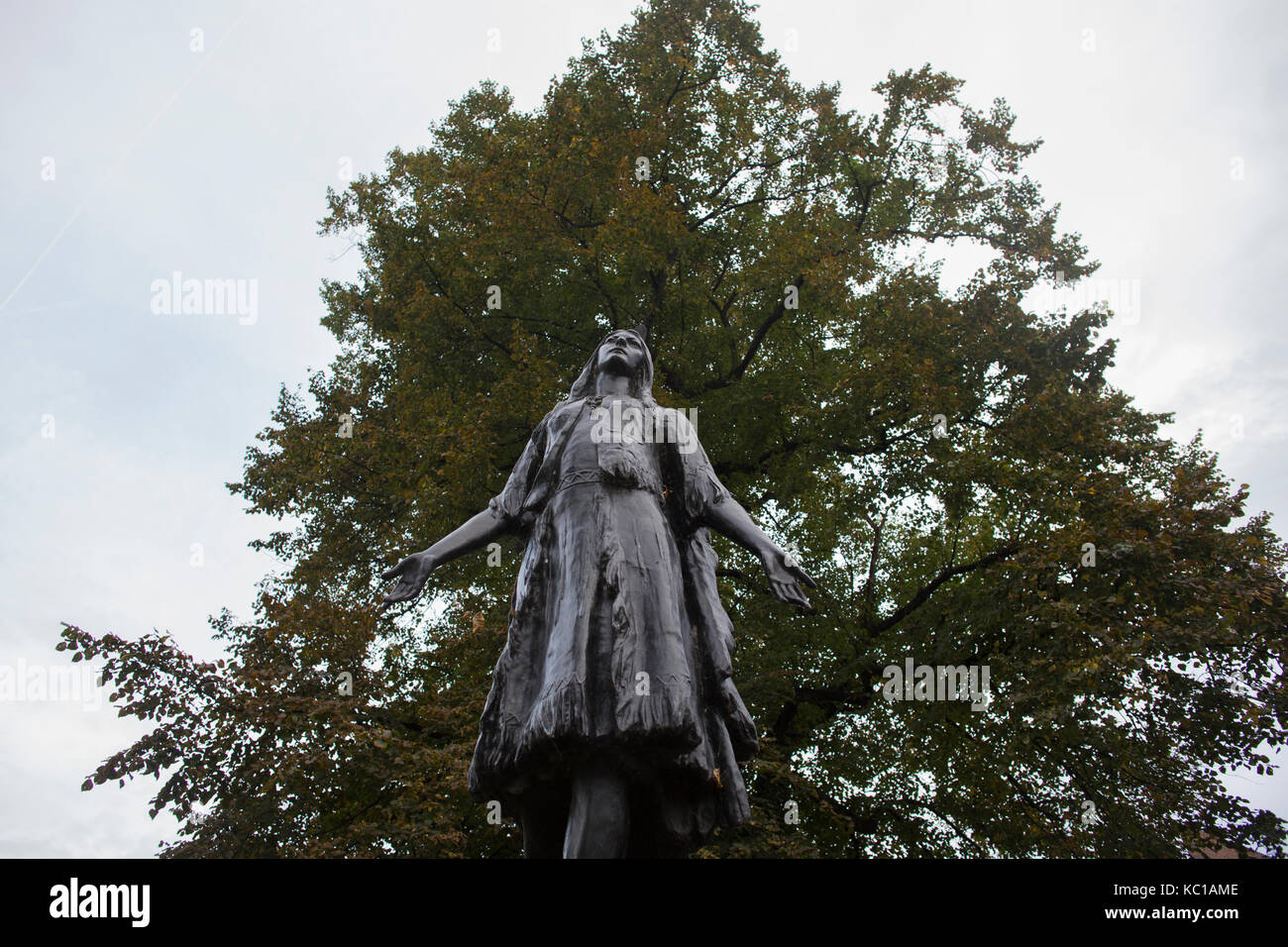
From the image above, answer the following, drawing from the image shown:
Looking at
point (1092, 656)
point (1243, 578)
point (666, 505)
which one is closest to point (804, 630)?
point (1092, 656)

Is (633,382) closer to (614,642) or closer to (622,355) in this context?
(622,355)

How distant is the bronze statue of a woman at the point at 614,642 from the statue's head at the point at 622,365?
0.94 ft

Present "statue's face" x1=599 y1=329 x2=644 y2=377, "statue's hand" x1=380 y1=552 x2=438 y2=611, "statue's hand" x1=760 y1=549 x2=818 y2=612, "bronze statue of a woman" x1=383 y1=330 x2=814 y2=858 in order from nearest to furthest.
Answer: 1. "bronze statue of a woman" x1=383 y1=330 x2=814 y2=858
2. "statue's hand" x1=760 y1=549 x2=818 y2=612
3. "statue's hand" x1=380 y1=552 x2=438 y2=611
4. "statue's face" x1=599 y1=329 x2=644 y2=377

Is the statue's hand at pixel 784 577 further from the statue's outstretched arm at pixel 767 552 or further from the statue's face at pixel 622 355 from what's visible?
the statue's face at pixel 622 355

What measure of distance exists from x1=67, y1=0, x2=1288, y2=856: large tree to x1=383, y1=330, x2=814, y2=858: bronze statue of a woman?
4.97m

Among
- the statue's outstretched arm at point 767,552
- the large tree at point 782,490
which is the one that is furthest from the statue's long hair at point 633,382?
the large tree at point 782,490

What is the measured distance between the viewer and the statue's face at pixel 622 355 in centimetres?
493

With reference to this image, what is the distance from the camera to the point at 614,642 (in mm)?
3672

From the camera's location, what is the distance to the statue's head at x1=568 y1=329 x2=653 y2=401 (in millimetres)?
4938

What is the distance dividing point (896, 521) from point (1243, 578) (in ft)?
21.4

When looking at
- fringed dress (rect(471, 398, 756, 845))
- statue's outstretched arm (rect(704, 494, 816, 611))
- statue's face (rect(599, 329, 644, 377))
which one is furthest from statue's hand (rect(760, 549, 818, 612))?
statue's face (rect(599, 329, 644, 377))

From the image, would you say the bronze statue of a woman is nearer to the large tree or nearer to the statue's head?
the statue's head

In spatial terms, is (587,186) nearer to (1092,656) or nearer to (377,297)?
(377,297)

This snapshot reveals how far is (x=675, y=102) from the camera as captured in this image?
1562cm
